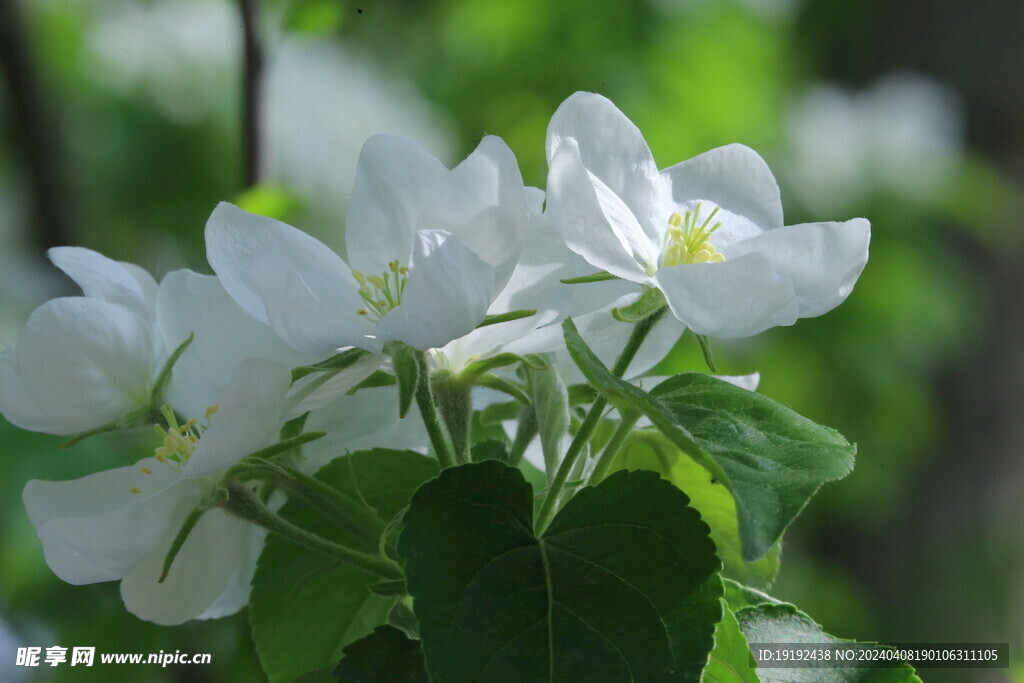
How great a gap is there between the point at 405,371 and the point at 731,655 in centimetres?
15

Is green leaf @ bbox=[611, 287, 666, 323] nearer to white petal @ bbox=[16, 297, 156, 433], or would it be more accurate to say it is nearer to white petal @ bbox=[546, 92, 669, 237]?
white petal @ bbox=[546, 92, 669, 237]

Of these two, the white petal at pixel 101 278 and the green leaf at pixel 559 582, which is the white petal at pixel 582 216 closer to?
the green leaf at pixel 559 582

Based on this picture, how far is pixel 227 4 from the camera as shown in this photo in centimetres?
138

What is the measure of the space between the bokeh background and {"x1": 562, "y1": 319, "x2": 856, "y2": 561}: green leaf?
1.64 ft

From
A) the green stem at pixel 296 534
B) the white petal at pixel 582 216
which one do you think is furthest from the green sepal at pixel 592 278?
the green stem at pixel 296 534

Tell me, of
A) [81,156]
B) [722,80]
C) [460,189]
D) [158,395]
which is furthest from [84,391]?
[722,80]

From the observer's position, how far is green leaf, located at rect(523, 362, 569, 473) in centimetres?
36

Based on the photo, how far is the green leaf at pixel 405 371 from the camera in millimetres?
323

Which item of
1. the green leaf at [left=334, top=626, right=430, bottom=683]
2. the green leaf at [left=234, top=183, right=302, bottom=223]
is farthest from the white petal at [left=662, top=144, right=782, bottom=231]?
Answer: the green leaf at [left=234, top=183, right=302, bottom=223]

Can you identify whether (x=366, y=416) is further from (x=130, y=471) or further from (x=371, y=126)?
(x=371, y=126)

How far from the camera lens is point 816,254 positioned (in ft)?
1.12

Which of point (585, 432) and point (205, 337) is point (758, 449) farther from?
point (205, 337)

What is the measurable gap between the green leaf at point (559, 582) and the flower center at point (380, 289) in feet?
0.27

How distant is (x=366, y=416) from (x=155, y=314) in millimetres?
95
